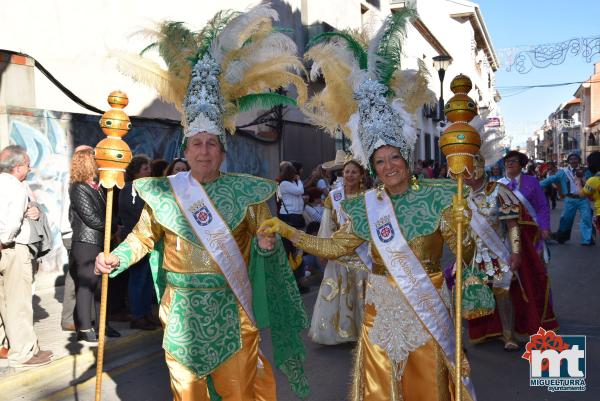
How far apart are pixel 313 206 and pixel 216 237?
21.6ft

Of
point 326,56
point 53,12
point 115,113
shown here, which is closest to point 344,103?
point 326,56

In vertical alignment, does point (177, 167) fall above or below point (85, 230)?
above

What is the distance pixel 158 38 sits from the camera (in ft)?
12.7

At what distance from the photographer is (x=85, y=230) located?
6.09 metres

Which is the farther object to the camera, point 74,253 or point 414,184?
point 74,253

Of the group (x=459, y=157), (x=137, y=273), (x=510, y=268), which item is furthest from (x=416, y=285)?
(x=137, y=273)

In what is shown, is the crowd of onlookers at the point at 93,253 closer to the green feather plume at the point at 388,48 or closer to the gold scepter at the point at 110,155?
the gold scepter at the point at 110,155

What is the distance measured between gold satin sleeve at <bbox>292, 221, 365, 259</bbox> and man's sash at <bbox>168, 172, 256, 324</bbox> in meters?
0.35

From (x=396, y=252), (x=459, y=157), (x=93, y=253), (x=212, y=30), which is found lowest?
(x=93, y=253)

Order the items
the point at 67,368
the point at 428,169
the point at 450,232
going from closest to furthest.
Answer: the point at 450,232 < the point at 67,368 < the point at 428,169

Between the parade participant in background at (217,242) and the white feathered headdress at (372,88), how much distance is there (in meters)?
0.31

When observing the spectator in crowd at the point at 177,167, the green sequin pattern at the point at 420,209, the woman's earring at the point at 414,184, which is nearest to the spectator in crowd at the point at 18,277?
the spectator in crowd at the point at 177,167

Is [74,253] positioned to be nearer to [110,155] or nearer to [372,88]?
[110,155]

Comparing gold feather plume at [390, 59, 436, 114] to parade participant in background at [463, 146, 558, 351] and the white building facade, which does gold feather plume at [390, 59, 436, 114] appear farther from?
parade participant in background at [463, 146, 558, 351]
